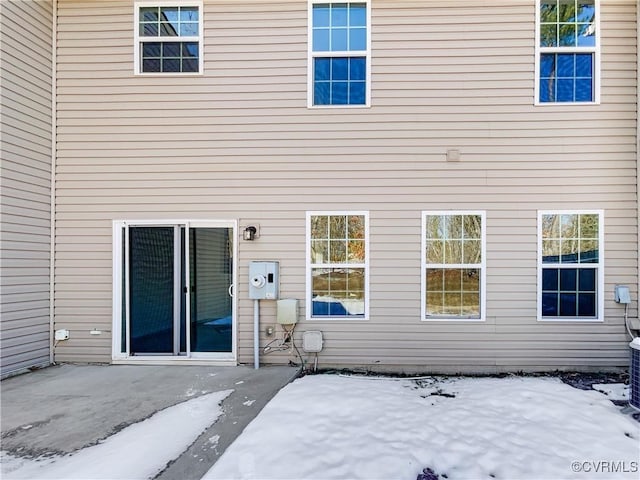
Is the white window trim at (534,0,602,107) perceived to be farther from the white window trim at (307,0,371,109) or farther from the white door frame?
the white door frame

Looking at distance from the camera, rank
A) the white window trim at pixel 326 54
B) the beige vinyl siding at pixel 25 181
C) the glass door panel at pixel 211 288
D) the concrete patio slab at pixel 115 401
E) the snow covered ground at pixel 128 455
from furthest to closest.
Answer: the glass door panel at pixel 211 288, the white window trim at pixel 326 54, the beige vinyl siding at pixel 25 181, the concrete patio slab at pixel 115 401, the snow covered ground at pixel 128 455

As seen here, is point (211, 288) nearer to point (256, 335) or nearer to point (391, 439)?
point (256, 335)

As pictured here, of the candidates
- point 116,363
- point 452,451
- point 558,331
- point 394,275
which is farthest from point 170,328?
point 558,331

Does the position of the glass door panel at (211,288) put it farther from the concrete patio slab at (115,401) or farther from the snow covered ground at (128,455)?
the snow covered ground at (128,455)

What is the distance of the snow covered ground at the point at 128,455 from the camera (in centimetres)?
231

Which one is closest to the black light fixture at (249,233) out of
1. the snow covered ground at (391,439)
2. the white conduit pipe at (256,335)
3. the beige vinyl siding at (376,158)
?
the beige vinyl siding at (376,158)

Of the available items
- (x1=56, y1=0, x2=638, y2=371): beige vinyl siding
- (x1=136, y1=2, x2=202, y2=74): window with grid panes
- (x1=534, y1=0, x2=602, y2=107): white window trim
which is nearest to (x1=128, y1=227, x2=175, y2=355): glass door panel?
(x1=56, y1=0, x2=638, y2=371): beige vinyl siding

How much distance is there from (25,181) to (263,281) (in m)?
3.21

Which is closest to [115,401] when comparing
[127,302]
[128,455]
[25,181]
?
[128,455]

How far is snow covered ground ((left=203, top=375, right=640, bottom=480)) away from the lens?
239 centimetres

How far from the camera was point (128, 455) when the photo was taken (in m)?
2.48

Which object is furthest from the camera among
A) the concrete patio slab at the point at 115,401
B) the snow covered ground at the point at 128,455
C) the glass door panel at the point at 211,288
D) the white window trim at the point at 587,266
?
the glass door panel at the point at 211,288

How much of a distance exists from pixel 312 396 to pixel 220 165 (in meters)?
3.05

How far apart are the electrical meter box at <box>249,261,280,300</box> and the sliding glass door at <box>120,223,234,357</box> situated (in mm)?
370
